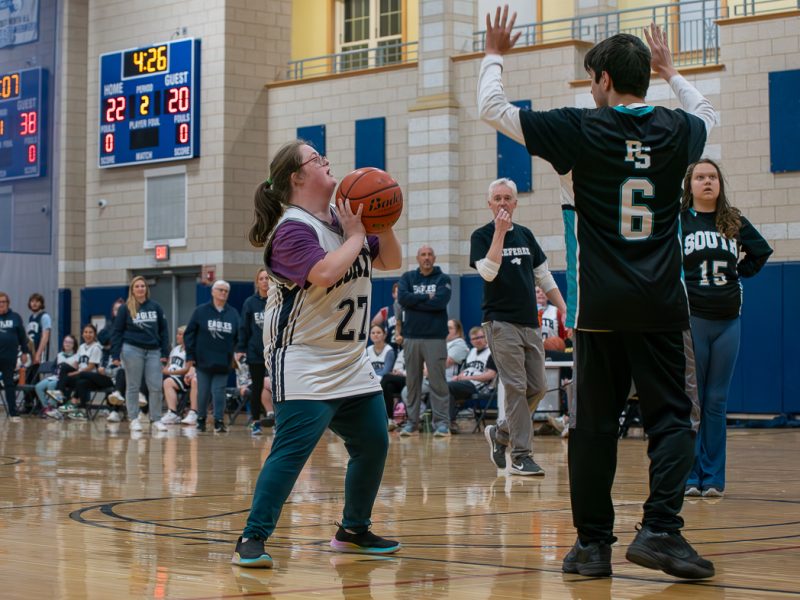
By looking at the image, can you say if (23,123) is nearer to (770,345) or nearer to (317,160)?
(770,345)

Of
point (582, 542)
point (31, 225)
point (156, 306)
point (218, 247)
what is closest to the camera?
point (582, 542)

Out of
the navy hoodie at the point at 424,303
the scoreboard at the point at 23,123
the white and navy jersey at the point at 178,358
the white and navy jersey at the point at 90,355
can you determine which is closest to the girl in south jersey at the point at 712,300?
the navy hoodie at the point at 424,303

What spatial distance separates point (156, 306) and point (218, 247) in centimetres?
952

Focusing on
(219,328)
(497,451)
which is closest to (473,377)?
(219,328)

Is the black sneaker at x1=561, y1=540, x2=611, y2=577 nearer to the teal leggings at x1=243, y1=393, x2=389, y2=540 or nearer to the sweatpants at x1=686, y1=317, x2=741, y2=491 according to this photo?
the teal leggings at x1=243, y1=393, x2=389, y2=540

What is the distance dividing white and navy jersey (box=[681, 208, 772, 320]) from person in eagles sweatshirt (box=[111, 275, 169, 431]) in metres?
9.95

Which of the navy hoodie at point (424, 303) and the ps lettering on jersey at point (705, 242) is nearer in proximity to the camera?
the ps lettering on jersey at point (705, 242)

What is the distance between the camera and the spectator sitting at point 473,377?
17.0 meters

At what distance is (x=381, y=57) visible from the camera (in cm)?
2630

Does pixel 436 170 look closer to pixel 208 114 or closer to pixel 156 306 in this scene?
pixel 208 114

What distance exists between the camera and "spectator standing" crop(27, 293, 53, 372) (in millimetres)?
22375

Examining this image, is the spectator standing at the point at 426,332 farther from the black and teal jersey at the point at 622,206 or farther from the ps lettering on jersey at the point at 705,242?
the black and teal jersey at the point at 622,206

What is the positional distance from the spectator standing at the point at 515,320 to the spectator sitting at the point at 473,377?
676cm

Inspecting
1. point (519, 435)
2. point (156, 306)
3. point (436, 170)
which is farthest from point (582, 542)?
point (436, 170)
